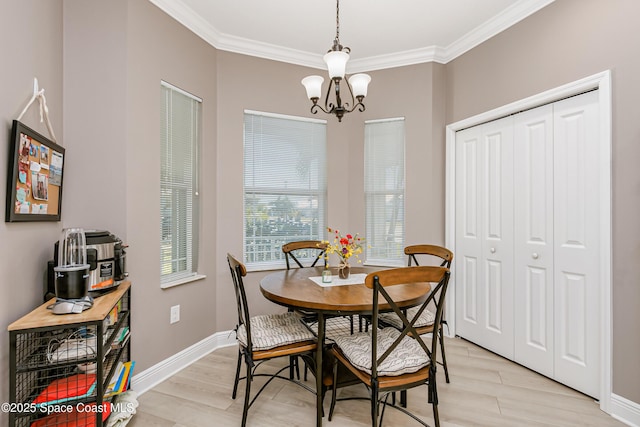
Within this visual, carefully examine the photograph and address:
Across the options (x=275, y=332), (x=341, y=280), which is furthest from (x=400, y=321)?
(x=275, y=332)

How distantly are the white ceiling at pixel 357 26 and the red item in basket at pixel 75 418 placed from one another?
102 inches

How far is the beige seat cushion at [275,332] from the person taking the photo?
6.38 ft

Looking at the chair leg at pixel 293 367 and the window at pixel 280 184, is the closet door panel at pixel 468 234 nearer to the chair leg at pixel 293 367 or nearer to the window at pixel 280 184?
the window at pixel 280 184

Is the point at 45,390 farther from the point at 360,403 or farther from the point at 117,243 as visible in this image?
the point at 360,403

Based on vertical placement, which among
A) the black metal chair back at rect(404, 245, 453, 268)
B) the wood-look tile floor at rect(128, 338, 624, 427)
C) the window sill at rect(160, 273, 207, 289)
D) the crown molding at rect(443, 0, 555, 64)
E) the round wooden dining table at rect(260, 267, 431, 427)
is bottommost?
the wood-look tile floor at rect(128, 338, 624, 427)

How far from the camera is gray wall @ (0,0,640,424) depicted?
6.18ft

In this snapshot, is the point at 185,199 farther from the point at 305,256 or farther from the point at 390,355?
the point at 390,355

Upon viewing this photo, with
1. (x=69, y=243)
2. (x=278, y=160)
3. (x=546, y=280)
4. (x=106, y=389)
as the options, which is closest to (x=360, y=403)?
(x=106, y=389)

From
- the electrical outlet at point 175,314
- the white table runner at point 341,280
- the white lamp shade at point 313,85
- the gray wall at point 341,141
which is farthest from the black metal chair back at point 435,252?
the electrical outlet at point 175,314

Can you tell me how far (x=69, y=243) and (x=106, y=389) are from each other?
2.57 feet

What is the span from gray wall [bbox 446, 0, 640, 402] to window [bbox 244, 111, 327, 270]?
1937mm

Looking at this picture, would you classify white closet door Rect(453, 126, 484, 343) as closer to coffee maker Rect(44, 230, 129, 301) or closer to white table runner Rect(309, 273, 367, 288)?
white table runner Rect(309, 273, 367, 288)

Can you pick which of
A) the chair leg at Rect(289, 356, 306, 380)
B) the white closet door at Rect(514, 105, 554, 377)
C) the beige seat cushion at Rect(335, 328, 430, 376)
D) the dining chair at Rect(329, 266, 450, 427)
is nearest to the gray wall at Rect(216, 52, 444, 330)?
the white closet door at Rect(514, 105, 554, 377)

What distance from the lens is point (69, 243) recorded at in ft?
5.65
